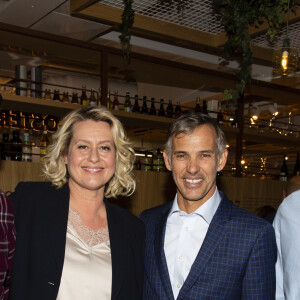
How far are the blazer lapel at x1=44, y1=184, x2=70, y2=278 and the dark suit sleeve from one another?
708mm

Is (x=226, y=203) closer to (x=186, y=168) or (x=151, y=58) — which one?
(x=186, y=168)

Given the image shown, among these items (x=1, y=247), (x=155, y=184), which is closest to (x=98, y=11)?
(x=155, y=184)

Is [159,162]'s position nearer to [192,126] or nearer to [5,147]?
[5,147]

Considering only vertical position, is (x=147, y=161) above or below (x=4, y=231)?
above

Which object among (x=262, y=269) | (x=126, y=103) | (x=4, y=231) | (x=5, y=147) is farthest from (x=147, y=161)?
(x=4, y=231)

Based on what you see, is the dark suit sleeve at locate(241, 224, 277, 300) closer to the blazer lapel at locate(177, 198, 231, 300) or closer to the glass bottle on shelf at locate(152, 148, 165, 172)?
the blazer lapel at locate(177, 198, 231, 300)

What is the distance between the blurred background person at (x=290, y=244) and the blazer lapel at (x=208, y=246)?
21 cm

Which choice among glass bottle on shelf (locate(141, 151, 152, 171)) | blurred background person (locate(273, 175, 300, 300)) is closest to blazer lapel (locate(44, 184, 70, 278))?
blurred background person (locate(273, 175, 300, 300))

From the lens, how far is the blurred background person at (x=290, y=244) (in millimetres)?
1493

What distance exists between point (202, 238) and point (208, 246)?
0.09 meters

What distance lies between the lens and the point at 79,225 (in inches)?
74.7

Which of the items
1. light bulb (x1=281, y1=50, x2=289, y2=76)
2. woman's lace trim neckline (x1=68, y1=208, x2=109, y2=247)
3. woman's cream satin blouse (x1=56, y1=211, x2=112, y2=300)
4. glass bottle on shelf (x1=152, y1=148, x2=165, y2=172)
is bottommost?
woman's cream satin blouse (x1=56, y1=211, x2=112, y2=300)

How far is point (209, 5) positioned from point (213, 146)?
1.92 metres

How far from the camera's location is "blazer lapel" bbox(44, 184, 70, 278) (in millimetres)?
1717
